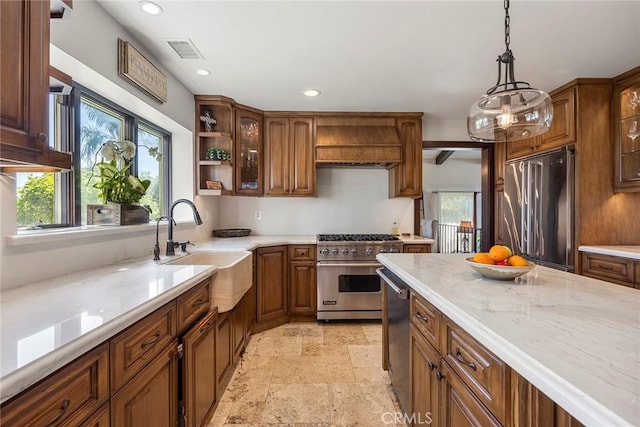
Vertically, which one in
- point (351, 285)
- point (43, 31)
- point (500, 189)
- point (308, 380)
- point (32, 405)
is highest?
point (43, 31)

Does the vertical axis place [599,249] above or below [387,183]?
below

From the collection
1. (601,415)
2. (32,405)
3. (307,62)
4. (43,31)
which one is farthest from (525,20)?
(32,405)

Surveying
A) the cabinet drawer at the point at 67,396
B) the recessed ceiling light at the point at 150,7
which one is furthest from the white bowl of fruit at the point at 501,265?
the recessed ceiling light at the point at 150,7

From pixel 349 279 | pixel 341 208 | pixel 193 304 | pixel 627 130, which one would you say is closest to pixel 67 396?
pixel 193 304

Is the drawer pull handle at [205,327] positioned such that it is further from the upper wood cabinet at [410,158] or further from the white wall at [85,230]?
the upper wood cabinet at [410,158]

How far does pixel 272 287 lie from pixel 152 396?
1.96 m

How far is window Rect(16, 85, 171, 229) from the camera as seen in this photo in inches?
58.6

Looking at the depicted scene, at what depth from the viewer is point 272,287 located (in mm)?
3043

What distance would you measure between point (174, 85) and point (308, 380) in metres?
2.69

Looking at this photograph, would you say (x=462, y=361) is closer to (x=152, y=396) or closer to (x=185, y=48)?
(x=152, y=396)

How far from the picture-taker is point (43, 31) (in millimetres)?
956

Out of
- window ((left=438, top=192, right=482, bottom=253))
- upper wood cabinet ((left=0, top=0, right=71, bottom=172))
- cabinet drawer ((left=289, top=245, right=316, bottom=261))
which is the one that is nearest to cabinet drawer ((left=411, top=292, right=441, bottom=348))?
upper wood cabinet ((left=0, top=0, right=71, bottom=172))

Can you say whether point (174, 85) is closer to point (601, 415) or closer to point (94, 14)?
point (94, 14)

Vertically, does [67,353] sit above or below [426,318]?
above
